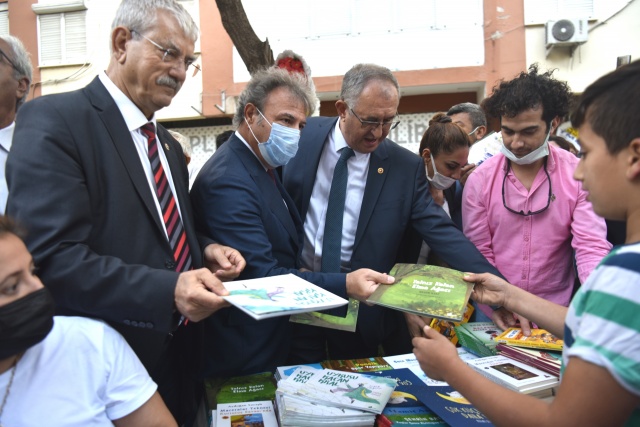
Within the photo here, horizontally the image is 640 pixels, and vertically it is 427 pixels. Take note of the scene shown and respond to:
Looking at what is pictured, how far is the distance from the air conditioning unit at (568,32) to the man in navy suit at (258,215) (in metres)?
8.91

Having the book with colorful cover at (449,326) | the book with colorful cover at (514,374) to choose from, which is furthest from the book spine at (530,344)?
the book with colorful cover at (449,326)

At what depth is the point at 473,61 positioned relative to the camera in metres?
10.4

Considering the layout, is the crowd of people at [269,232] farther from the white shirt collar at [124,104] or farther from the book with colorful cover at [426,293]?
the book with colorful cover at [426,293]

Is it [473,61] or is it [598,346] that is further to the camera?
[473,61]

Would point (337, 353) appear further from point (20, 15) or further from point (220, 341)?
point (20, 15)

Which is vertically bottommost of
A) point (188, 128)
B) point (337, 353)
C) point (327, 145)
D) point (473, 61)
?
point (337, 353)

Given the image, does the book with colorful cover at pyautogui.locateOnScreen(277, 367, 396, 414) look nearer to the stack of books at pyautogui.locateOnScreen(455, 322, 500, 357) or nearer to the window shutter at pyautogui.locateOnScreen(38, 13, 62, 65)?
the stack of books at pyautogui.locateOnScreen(455, 322, 500, 357)

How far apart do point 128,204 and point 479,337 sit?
1.59 m

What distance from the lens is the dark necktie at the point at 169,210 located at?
1.90 meters

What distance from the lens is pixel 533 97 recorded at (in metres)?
2.50

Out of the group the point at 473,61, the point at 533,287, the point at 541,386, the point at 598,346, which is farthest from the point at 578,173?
the point at 473,61

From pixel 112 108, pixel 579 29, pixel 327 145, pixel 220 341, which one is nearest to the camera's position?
pixel 112 108

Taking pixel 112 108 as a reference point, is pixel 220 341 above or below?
below

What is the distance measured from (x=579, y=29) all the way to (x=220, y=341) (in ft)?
33.2
